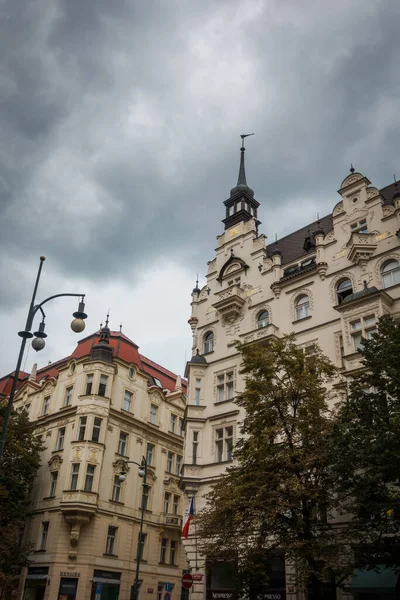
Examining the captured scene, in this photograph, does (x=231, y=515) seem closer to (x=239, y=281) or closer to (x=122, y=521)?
(x=239, y=281)

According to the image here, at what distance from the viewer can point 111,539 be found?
39.2 metres

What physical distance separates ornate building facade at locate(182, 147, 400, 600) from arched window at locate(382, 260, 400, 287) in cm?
6

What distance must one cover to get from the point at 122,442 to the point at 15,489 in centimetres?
940

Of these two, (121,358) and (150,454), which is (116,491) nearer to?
(150,454)

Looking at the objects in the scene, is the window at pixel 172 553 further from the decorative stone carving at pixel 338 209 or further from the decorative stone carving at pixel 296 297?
the decorative stone carving at pixel 338 209

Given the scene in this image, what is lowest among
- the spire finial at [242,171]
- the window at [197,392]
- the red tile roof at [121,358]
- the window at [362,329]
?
the window at [197,392]

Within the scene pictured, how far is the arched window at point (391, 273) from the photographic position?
27.5 m

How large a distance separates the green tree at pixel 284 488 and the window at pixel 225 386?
10.8 m

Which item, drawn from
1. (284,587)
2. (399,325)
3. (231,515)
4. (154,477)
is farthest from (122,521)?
(399,325)

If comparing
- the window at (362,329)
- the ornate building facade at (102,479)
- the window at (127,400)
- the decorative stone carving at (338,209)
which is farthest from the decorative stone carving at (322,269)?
the window at (127,400)

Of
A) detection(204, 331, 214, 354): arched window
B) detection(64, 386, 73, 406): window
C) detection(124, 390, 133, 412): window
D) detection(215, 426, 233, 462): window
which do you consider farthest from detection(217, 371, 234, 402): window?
detection(64, 386, 73, 406): window

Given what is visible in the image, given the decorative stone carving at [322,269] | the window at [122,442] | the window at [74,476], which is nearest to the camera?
the decorative stone carving at [322,269]

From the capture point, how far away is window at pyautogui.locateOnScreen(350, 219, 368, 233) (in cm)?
3064

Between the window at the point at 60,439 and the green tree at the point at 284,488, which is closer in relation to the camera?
the green tree at the point at 284,488
